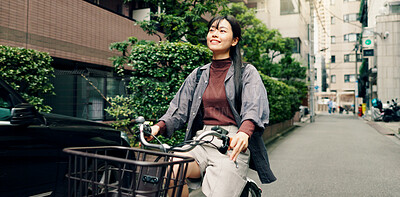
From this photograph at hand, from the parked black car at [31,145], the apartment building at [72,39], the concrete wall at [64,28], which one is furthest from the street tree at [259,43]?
the parked black car at [31,145]

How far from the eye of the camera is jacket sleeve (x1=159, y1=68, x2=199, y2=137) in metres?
2.13

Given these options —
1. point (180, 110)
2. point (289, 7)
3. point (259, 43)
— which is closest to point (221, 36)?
point (180, 110)

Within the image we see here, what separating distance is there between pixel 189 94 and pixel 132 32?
10229 mm

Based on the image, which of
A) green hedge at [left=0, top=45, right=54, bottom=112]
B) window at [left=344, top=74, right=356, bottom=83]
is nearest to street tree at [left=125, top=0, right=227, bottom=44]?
green hedge at [left=0, top=45, right=54, bottom=112]

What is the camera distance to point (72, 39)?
9586mm

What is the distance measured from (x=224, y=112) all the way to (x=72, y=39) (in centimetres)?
874

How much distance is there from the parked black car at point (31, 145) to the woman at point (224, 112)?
4.19 ft

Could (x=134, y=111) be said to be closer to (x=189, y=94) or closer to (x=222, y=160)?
(x=189, y=94)

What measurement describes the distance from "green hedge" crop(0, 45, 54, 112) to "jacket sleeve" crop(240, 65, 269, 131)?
5439 mm

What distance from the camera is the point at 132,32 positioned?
38.9ft

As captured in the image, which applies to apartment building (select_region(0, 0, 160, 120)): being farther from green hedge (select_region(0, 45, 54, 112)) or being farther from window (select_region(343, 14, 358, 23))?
window (select_region(343, 14, 358, 23))

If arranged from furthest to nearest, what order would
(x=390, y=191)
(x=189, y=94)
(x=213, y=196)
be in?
1. (x=390, y=191)
2. (x=189, y=94)
3. (x=213, y=196)

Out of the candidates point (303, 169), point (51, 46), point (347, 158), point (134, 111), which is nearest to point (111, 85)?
point (51, 46)

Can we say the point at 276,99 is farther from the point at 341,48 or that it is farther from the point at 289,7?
the point at 341,48
